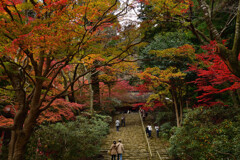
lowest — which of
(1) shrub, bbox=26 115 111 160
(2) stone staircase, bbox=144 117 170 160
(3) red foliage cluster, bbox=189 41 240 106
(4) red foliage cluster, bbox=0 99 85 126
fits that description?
(2) stone staircase, bbox=144 117 170 160

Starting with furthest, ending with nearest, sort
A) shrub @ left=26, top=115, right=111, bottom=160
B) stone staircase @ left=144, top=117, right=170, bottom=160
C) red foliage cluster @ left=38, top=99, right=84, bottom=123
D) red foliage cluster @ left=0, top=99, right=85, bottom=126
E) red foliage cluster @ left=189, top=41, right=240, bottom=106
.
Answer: stone staircase @ left=144, top=117, right=170, bottom=160
red foliage cluster @ left=38, top=99, right=84, bottom=123
red foliage cluster @ left=0, top=99, right=85, bottom=126
shrub @ left=26, top=115, right=111, bottom=160
red foliage cluster @ left=189, top=41, right=240, bottom=106

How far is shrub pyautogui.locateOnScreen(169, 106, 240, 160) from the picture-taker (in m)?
4.93

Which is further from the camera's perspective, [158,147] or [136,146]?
[136,146]

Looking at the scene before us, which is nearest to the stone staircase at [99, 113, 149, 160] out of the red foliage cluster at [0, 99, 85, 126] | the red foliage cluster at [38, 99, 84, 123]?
the red foliage cluster at [38, 99, 84, 123]

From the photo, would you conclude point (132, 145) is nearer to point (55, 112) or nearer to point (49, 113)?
point (55, 112)

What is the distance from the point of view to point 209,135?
568 centimetres

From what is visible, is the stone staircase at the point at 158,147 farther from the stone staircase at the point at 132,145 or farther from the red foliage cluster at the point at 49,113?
the red foliage cluster at the point at 49,113

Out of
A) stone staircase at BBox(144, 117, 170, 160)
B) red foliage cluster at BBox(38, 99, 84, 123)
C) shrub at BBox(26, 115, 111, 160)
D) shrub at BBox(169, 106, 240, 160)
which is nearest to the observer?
shrub at BBox(169, 106, 240, 160)

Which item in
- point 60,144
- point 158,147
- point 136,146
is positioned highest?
point 60,144

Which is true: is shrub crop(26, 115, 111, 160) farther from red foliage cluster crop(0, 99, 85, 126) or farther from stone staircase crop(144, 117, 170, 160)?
stone staircase crop(144, 117, 170, 160)

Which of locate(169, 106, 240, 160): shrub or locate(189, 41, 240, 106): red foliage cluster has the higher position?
locate(189, 41, 240, 106): red foliage cluster

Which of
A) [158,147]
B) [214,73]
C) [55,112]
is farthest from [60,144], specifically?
[214,73]

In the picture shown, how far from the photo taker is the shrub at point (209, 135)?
493 cm

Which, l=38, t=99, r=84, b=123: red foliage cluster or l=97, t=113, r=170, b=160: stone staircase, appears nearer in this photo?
l=38, t=99, r=84, b=123: red foliage cluster
